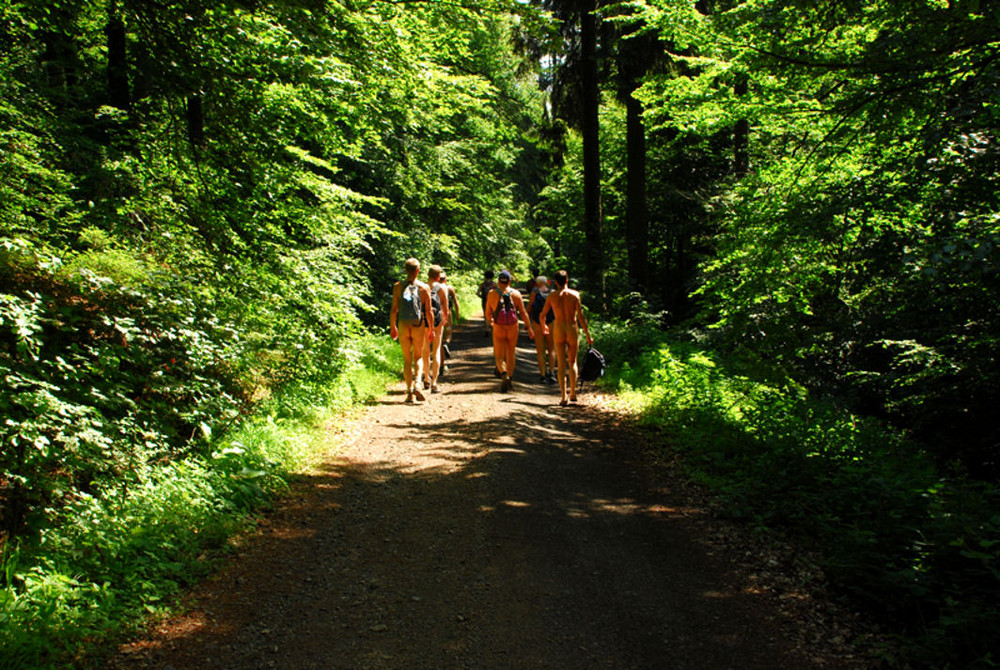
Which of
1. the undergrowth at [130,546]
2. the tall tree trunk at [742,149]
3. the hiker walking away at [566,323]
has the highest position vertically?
the tall tree trunk at [742,149]

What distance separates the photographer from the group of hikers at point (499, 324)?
34.2ft

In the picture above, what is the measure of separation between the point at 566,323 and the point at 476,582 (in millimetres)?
6436

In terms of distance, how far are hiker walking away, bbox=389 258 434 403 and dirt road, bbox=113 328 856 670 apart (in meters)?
3.22

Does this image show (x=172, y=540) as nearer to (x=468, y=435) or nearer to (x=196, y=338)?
(x=196, y=338)

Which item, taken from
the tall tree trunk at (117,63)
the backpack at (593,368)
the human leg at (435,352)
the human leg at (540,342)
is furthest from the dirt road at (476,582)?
the tall tree trunk at (117,63)

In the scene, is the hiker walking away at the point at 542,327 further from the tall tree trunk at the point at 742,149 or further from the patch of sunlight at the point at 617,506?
the tall tree trunk at the point at 742,149

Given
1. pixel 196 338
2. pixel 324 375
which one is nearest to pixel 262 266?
pixel 324 375

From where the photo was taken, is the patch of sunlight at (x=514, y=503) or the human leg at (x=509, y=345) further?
the human leg at (x=509, y=345)

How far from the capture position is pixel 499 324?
11836 mm

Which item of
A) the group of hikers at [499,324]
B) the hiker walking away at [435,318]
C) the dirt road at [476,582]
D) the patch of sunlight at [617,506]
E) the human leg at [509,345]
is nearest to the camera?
the dirt road at [476,582]

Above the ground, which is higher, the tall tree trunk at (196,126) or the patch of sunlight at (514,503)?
the tall tree trunk at (196,126)

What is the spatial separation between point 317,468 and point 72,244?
3881 millimetres

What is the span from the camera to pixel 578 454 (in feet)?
25.8

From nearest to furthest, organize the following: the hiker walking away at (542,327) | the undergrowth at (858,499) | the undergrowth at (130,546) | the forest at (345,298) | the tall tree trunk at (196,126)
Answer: the undergrowth at (130,546) < the undergrowth at (858,499) < the forest at (345,298) < the tall tree trunk at (196,126) < the hiker walking away at (542,327)
